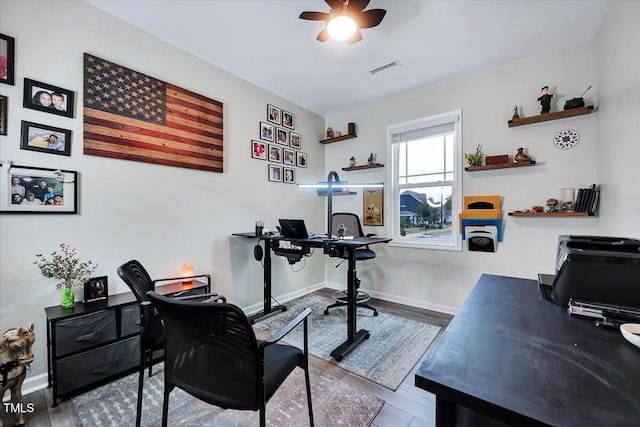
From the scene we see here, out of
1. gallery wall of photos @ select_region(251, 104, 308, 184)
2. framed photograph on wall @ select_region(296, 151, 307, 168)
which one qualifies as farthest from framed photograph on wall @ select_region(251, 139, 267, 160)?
framed photograph on wall @ select_region(296, 151, 307, 168)

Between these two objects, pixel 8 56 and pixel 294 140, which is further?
pixel 294 140

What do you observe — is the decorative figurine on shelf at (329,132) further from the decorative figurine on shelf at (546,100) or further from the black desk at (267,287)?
the decorative figurine on shelf at (546,100)

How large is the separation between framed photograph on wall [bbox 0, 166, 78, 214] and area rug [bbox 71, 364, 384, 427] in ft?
4.45

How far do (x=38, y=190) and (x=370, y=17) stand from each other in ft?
9.07

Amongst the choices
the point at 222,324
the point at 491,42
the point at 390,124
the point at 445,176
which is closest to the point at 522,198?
the point at 445,176

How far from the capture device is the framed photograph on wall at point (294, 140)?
12.9 ft

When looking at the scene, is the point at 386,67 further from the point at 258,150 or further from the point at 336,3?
the point at 258,150

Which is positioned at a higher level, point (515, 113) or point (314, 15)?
point (314, 15)

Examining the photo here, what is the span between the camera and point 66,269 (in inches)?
76.0

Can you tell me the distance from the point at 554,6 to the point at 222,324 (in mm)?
3317

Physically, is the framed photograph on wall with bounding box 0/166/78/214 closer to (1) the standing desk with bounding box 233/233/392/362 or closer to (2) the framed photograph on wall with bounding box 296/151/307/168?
(1) the standing desk with bounding box 233/233/392/362

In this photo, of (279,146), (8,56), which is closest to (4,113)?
(8,56)

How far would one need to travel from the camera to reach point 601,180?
239cm

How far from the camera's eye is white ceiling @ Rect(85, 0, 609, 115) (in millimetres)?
2172
